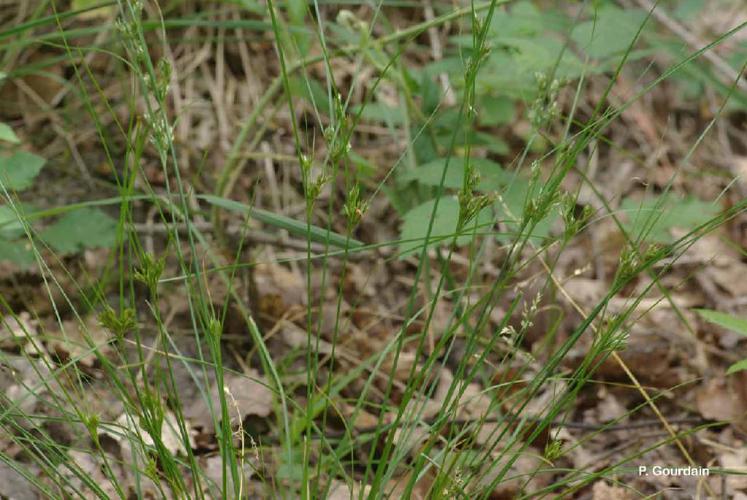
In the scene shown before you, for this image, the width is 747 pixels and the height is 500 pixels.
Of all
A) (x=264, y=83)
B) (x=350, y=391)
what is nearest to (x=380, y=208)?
(x=264, y=83)

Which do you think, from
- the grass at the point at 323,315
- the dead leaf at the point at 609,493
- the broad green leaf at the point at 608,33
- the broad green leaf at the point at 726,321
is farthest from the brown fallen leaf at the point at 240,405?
the broad green leaf at the point at 608,33

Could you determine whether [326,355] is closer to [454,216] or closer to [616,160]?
[454,216]

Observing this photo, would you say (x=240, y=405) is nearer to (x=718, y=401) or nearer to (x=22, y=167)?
(x=22, y=167)

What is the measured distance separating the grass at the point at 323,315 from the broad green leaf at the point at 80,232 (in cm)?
5

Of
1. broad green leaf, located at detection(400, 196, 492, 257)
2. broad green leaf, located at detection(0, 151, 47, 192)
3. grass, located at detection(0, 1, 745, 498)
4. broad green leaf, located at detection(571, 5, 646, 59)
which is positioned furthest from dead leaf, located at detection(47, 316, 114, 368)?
broad green leaf, located at detection(571, 5, 646, 59)

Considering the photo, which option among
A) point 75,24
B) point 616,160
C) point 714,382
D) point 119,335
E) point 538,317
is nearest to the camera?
point 119,335

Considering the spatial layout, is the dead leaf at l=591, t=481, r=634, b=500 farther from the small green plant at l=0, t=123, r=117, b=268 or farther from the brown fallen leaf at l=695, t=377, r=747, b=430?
the small green plant at l=0, t=123, r=117, b=268

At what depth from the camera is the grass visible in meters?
1.18

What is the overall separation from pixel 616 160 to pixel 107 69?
81.0 inches

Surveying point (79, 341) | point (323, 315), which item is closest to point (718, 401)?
point (323, 315)

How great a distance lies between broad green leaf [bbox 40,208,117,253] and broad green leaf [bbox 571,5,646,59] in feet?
4.45

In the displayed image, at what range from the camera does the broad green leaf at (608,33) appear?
2238 millimetres

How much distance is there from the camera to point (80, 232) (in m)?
2.04

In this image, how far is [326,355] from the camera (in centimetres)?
232
